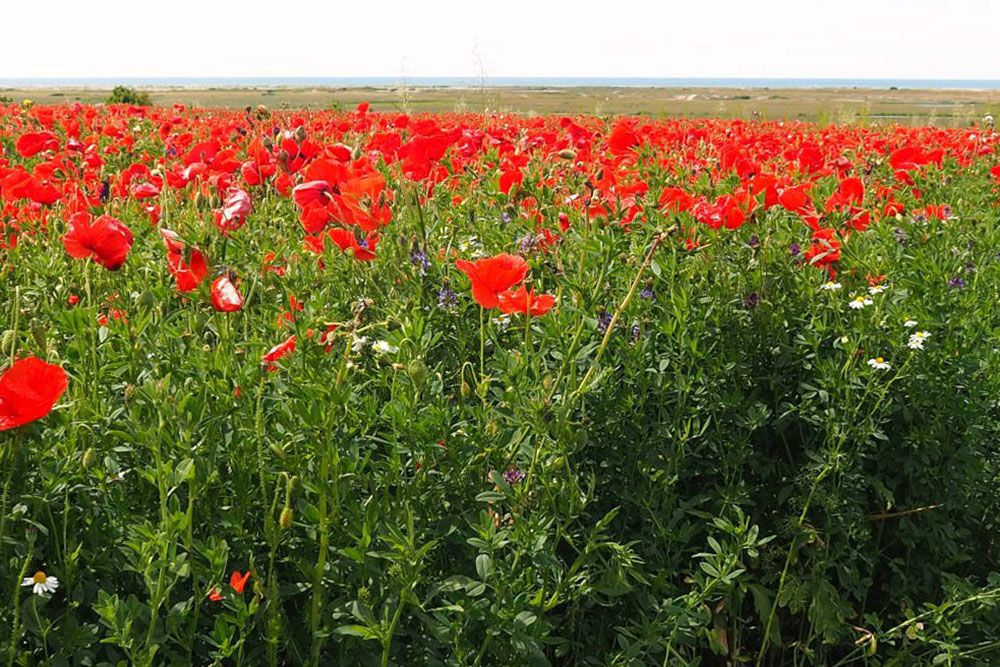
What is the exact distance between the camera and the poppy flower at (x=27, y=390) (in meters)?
1.40

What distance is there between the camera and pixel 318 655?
70.9 inches

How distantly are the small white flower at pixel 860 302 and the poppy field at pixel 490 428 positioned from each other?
0.04 metres

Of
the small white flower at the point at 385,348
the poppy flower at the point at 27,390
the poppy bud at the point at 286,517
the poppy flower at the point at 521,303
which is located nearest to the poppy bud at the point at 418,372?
the small white flower at the point at 385,348

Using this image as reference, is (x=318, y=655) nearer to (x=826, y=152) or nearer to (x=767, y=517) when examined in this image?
(x=767, y=517)

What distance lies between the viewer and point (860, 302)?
273cm

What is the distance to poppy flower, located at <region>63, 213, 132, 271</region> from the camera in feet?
6.49

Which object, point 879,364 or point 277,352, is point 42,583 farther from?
point 879,364

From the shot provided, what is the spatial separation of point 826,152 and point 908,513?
3303mm

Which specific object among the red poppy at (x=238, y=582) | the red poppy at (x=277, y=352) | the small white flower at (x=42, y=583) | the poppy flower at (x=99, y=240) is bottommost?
the red poppy at (x=238, y=582)

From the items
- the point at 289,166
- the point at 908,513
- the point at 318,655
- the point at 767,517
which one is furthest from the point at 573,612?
the point at 289,166

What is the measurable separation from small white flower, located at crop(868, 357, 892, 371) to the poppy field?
0.05 metres

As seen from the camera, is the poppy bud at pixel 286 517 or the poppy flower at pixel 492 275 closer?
the poppy bud at pixel 286 517

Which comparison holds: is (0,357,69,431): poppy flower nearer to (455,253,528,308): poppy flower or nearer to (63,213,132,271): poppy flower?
(63,213,132,271): poppy flower

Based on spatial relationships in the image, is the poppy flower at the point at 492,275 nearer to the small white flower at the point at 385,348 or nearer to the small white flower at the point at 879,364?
the small white flower at the point at 385,348
